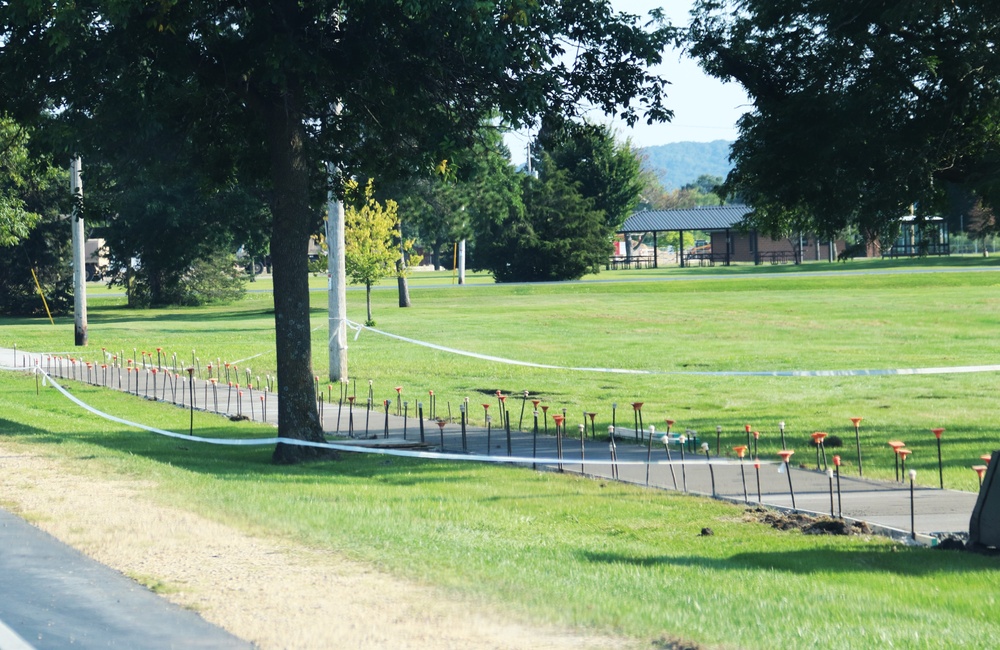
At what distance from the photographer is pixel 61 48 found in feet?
40.9

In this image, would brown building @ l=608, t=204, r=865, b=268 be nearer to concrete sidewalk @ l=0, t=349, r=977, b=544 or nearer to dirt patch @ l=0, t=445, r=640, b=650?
concrete sidewalk @ l=0, t=349, r=977, b=544

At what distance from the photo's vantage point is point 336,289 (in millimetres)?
23859

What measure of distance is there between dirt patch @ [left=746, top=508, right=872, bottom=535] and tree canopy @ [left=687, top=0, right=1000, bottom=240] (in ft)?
17.6

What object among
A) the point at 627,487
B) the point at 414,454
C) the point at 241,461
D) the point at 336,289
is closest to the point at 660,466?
the point at 627,487

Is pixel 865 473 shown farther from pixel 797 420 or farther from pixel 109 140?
pixel 109 140

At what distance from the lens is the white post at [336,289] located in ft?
76.7

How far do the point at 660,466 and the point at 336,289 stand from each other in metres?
11.9

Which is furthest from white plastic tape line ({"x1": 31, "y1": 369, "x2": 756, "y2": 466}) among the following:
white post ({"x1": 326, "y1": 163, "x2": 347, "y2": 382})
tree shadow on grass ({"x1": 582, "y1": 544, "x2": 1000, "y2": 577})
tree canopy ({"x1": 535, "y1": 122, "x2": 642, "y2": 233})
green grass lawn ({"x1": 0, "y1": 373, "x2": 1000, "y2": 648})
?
tree canopy ({"x1": 535, "y1": 122, "x2": 642, "y2": 233})

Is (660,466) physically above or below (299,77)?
below

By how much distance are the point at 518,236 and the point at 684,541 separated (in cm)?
6659

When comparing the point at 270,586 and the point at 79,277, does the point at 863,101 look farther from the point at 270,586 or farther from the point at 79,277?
the point at 79,277

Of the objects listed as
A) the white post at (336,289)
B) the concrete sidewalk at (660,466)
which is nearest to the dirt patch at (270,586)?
the concrete sidewalk at (660,466)

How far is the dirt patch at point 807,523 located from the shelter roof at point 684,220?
279ft

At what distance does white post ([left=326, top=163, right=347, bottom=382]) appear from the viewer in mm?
23375
